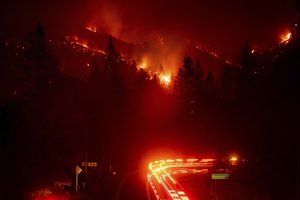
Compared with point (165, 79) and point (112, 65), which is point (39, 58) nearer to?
point (112, 65)

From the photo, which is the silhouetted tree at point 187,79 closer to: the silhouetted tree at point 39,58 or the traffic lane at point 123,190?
the silhouetted tree at point 39,58

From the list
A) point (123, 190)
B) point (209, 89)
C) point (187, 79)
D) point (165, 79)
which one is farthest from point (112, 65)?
point (165, 79)

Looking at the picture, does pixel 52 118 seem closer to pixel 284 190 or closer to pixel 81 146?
pixel 81 146

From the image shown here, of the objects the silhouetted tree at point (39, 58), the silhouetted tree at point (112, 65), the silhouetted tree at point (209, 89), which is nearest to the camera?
the silhouetted tree at point (39, 58)

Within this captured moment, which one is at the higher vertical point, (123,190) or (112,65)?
(112,65)

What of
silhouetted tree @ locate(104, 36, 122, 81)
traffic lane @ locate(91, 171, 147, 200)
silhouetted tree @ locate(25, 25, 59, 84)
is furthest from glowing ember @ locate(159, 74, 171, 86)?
traffic lane @ locate(91, 171, 147, 200)

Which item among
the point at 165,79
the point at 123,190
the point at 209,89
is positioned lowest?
the point at 123,190

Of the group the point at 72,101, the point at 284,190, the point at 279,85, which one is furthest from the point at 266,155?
the point at 72,101

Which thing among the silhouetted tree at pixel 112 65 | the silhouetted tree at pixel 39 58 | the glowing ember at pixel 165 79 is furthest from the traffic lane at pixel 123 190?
the glowing ember at pixel 165 79

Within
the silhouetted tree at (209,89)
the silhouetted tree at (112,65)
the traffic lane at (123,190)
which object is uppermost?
the silhouetted tree at (112,65)

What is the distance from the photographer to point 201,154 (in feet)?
287

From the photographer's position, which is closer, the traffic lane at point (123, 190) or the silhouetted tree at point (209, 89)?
the traffic lane at point (123, 190)

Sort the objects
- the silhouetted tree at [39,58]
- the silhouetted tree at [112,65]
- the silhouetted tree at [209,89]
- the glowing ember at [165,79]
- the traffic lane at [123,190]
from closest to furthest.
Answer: the traffic lane at [123,190] < the silhouetted tree at [39,58] < the silhouetted tree at [209,89] < the silhouetted tree at [112,65] < the glowing ember at [165,79]

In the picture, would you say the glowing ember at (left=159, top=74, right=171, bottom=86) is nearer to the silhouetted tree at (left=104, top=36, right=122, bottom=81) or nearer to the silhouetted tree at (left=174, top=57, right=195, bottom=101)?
the silhouetted tree at (left=104, top=36, right=122, bottom=81)
